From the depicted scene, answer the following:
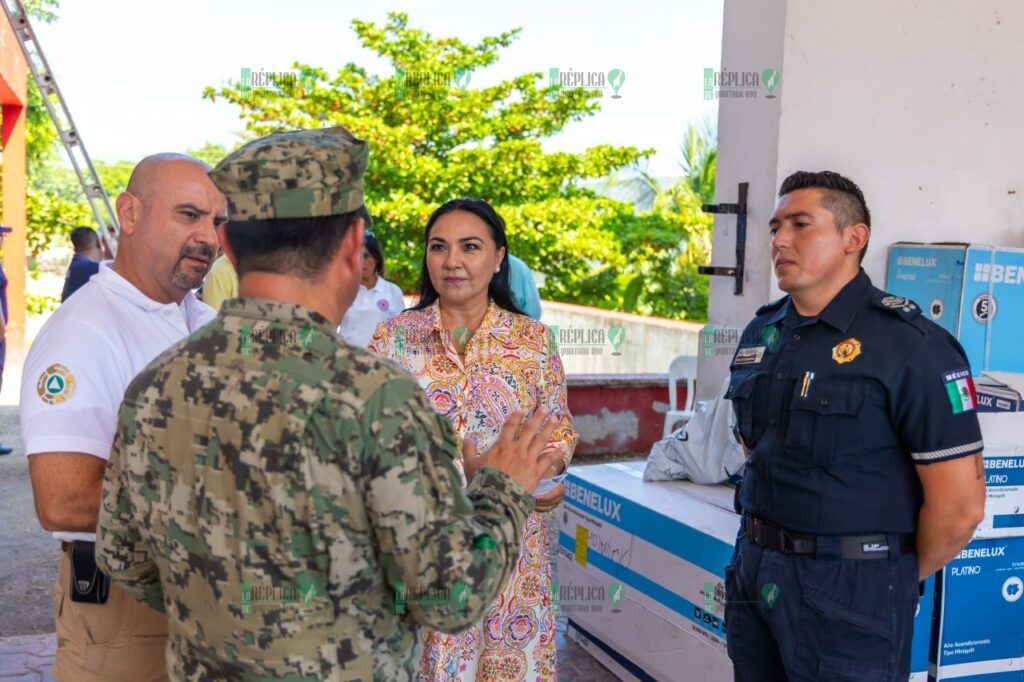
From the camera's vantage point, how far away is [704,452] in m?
3.77

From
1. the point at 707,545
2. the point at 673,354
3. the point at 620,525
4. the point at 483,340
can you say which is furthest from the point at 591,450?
the point at 673,354

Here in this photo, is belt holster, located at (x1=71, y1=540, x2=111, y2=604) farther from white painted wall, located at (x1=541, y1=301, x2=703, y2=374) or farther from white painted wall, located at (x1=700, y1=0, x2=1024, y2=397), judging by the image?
white painted wall, located at (x1=541, y1=301, x2=703, y2=374)

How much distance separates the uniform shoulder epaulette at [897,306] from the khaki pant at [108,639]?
5.86 feet

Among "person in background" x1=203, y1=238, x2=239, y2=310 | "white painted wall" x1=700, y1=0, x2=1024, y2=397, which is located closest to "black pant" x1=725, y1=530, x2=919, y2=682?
"white painted wall" x1=700, y1=0, x2=1024, y2=397

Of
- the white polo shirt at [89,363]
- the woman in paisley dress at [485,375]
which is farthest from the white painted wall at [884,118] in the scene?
the white polo shirt at [89,363]

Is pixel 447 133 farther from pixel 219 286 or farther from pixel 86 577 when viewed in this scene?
pixel 86 577

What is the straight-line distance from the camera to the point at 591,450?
24.3 feet

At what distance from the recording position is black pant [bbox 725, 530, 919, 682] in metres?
2.03

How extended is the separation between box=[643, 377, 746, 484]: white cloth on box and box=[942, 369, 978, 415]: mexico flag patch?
1.68 meters

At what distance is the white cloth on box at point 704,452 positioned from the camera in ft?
12.2

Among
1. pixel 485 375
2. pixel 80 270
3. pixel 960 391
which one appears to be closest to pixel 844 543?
pixel 960 391

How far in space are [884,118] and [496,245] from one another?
250cm

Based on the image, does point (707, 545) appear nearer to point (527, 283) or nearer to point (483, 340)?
point (483, 340)

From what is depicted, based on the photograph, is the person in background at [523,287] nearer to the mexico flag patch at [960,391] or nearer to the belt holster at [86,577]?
the mexico flag patch at [960,391]
